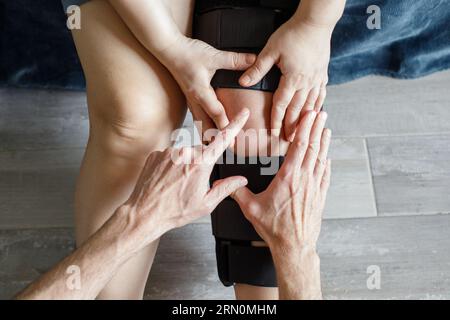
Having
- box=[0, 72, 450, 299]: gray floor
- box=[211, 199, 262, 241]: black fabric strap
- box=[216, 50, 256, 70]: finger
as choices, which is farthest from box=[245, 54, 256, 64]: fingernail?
box=[0, 72, 450, 299]: gray floor

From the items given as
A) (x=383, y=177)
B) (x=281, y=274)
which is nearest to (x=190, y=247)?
(x=281, y=274)

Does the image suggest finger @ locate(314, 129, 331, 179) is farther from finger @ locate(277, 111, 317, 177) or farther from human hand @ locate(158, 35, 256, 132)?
human hand @ locate(158, 35, 256, 132)

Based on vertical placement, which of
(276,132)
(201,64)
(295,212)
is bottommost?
(295,212)

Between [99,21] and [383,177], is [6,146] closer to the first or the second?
[99,21]

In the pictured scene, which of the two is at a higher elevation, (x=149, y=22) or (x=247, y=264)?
(x=149, y=22)

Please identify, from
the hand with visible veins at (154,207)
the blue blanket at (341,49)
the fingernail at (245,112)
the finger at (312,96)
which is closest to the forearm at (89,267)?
the hand with visible veins at (154,207)

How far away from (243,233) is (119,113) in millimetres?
273

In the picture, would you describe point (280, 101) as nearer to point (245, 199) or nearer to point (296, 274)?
point (245, 199)

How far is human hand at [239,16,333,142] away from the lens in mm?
832

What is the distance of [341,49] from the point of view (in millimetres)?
1226

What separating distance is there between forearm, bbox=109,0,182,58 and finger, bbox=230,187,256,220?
0.25m

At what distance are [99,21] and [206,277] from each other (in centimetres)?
53

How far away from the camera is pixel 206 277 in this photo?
1.06m

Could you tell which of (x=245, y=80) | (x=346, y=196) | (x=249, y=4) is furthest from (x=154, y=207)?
(x=346, y=196)
